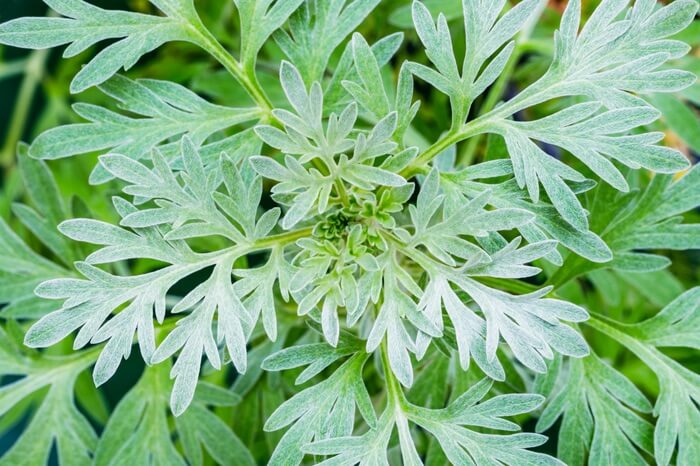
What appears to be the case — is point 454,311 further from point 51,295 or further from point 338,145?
point 51,295

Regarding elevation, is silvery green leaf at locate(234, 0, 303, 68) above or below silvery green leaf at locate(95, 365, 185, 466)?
above

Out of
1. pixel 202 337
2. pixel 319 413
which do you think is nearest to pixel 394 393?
pixel 319 413

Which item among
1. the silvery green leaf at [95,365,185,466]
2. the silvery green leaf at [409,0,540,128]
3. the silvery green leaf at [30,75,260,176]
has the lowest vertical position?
the silvery green leaf at [95,365,185,466]

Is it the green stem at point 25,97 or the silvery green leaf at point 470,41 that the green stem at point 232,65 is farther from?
the green stem at point 25,97

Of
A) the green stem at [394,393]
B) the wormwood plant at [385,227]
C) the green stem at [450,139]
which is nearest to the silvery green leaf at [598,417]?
the wormwood plant at [385,227]

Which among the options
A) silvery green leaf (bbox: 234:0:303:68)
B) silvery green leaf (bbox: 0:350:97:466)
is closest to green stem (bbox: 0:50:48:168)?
silvery green leaf (bbox: 0:350:97:466)

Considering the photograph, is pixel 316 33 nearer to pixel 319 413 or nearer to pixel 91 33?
pixel 91 33

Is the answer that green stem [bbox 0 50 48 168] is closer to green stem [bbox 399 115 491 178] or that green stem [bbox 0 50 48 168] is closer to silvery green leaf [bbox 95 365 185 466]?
silvery green leaf [bbox 95 365 185 466]
